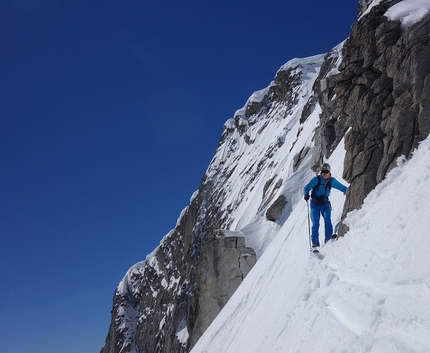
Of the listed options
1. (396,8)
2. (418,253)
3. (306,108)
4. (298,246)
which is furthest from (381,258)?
(306,108)

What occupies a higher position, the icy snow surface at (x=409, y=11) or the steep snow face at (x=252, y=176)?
the steep snow face at (x=252, y=176)

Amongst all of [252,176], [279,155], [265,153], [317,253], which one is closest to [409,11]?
[317,253]

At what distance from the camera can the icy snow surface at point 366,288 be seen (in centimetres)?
405

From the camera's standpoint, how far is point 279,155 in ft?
119

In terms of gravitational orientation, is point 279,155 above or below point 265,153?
below

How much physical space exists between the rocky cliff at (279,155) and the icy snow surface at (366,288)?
786mm

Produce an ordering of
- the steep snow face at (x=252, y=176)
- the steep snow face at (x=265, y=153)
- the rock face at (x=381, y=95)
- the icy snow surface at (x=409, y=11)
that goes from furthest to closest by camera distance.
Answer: the steep snow face at (x=252, y=176) < the steep snow face at (x=265, y=153) < the icy snow surface at (x=409, y=11) < the rock face at (x=381, y=95)

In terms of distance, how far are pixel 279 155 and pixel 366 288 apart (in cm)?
3174

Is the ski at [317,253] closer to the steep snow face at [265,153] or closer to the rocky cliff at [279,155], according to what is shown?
the rocky cliff at [279,155]

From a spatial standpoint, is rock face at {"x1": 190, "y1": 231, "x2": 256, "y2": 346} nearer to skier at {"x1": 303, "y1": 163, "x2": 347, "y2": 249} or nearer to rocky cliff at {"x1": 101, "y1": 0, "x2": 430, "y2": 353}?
rocky cliff at {"x1": 101, "y1": 0, "x2": 430, "y2": 353}

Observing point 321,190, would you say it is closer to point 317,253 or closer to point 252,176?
point 317,253

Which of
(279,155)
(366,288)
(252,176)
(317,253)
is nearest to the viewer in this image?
(366,288)

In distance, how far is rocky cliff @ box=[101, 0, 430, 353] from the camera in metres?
7.26

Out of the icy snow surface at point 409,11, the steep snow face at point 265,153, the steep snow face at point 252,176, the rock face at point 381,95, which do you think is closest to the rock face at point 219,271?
the steep snow face at point 252,176
